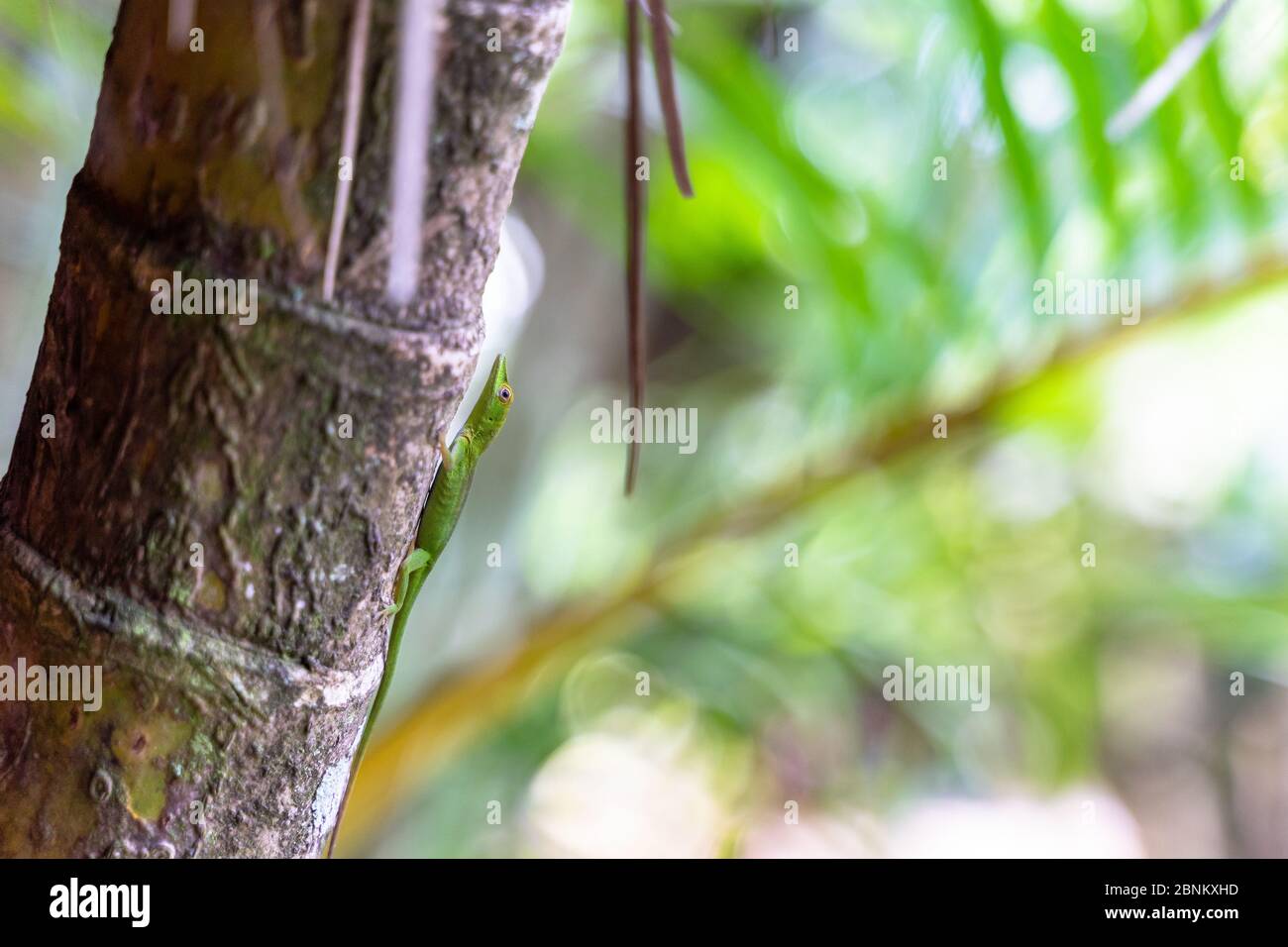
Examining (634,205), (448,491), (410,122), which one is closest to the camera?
(410,122)

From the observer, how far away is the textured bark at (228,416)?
546mm

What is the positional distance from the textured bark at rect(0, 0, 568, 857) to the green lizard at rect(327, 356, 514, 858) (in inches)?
19.4

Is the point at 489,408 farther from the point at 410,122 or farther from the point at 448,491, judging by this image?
the point at 410,122

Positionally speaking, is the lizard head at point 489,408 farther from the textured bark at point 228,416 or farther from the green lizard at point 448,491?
the textured bark at point 228,416

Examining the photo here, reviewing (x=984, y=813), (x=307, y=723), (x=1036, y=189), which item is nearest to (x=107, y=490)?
(x=307, y=723)

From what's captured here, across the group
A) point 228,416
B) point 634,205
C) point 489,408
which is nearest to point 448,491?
point 489,408

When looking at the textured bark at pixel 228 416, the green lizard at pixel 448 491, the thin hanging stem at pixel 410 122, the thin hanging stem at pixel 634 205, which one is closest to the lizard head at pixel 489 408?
the green lizard at pixel 448 491

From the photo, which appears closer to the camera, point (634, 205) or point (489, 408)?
point (634, 205)

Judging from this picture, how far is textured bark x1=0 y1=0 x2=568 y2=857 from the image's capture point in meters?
0.55

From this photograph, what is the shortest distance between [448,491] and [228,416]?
0.81m

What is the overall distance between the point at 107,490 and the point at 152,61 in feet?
0.81

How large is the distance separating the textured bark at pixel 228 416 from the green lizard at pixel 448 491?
493 millimetres

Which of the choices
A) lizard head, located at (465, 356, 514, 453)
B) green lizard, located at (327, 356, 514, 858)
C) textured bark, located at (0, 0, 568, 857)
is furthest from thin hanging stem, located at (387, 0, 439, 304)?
lizard head, located at (465, 356, 514, 453)

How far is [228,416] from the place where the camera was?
0.58m
